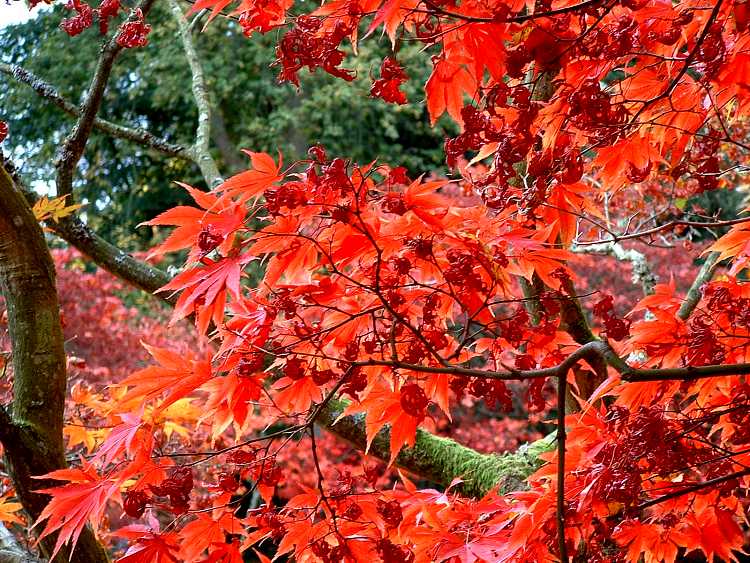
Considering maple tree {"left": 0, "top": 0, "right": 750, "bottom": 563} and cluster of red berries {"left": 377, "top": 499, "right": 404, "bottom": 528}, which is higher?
maple tree {"left": 0, "top": 0, "right": 750, "bottom": 563}

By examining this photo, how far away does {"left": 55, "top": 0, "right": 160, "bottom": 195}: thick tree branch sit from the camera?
2.29 metres

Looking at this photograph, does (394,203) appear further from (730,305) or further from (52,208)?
(52,208)

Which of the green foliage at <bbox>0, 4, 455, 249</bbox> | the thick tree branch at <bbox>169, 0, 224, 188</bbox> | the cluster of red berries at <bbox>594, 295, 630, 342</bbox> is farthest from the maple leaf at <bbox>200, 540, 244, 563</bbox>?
the green foliage at <bbox>0, 4, 455, 249</bbox>

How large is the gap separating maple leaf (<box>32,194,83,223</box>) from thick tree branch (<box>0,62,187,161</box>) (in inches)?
12.1

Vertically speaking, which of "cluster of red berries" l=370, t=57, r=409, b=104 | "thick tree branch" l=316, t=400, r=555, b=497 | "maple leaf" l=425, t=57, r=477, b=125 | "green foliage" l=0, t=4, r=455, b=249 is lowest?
"thick tree branch" l=316, t=400, r=555, b=497

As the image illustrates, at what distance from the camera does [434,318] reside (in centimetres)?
158

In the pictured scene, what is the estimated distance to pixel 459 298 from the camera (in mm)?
1511

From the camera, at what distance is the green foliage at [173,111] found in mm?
7641

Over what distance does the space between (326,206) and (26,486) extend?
89cm

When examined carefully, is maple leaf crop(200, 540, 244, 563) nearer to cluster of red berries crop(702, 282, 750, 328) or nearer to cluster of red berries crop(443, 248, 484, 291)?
cluster of red berries crop(443, 248, 484, 291)

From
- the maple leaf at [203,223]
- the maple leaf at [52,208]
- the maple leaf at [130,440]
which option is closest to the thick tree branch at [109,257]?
the maple leaf at [52,208]

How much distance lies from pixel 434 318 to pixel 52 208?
1145 mm

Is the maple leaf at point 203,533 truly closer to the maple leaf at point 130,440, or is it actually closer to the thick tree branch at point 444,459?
the maple leaf at point 130,440

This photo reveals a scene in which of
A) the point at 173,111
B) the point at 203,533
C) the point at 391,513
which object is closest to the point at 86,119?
the point at 203,533
